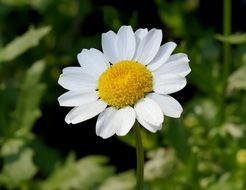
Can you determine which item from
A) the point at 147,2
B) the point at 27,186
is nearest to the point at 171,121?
the point at 27,186

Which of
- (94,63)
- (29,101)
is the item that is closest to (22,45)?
(29,101)

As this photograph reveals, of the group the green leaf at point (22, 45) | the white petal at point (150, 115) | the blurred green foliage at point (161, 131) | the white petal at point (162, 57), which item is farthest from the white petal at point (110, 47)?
the green leaf at point (22, 45)

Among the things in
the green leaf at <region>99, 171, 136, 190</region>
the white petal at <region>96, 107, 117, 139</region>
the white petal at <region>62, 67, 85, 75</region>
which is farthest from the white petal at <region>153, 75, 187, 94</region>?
the green leaf at <region>99, 171, 136, 190</region>

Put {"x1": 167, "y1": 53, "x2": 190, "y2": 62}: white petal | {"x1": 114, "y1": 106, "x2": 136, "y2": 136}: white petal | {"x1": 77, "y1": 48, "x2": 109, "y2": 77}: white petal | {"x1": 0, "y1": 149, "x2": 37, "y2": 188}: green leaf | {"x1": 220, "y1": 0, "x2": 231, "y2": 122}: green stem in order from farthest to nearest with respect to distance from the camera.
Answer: {"x1": 0, "y1": 149, "x2": 37, "y2": 188}: green leaf, {"x1": 220, "y1": 0, "x2": 231, "y2": 122}: green stem, {"x1": 77, "y1": 48, "x2": 109, "y2": 77}: white petal, {"x1": 167, "y1": 53, "x2": 190, "y2": 62}: white petal, {"x1": 114, "y1": 106, "x2": 136, "y2": 136}: white petal

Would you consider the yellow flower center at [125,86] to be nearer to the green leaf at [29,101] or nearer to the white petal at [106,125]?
the white petal at [106,125]

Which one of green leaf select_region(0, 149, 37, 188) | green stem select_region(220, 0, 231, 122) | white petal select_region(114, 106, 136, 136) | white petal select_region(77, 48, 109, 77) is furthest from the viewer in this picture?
green leaf select_region(0, 149, 37, 188)

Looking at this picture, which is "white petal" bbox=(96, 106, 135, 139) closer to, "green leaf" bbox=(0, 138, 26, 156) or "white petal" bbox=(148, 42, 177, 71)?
"white petal" bbox=(148, 42, 177, 71)

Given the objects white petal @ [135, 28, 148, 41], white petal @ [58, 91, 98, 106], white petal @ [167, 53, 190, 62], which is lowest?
white petal @ [58, 91, 98, 106]
